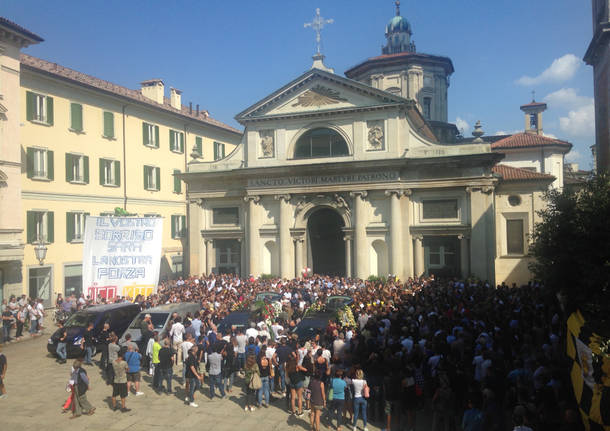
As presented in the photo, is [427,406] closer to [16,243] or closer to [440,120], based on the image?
[16,243]

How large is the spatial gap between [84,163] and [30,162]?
12.7 ft

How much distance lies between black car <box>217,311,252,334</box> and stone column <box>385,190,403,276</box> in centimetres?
1411

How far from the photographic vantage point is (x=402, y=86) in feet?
144

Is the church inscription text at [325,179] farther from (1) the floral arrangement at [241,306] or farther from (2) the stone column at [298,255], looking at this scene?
(1) the floral arrangement at [241,306]

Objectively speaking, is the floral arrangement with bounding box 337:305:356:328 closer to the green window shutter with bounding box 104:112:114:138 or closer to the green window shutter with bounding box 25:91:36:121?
the green window shutter with bounding box 25:91:36:121

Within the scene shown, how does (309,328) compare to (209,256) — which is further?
(209,256)

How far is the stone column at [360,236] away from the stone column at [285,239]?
4.57 m

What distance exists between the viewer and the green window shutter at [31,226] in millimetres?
27172

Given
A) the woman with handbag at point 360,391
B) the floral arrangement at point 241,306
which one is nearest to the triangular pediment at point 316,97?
the floral arrangement at point 241,306

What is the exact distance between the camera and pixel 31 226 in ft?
89.9

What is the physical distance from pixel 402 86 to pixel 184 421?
1506 inches

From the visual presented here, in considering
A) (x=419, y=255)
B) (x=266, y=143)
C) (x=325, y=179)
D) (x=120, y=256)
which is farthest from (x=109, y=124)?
(x=419, y=255)

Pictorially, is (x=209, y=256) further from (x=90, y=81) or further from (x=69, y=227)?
(x=90, y=81)

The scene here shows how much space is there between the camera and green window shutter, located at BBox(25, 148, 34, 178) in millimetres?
27422
